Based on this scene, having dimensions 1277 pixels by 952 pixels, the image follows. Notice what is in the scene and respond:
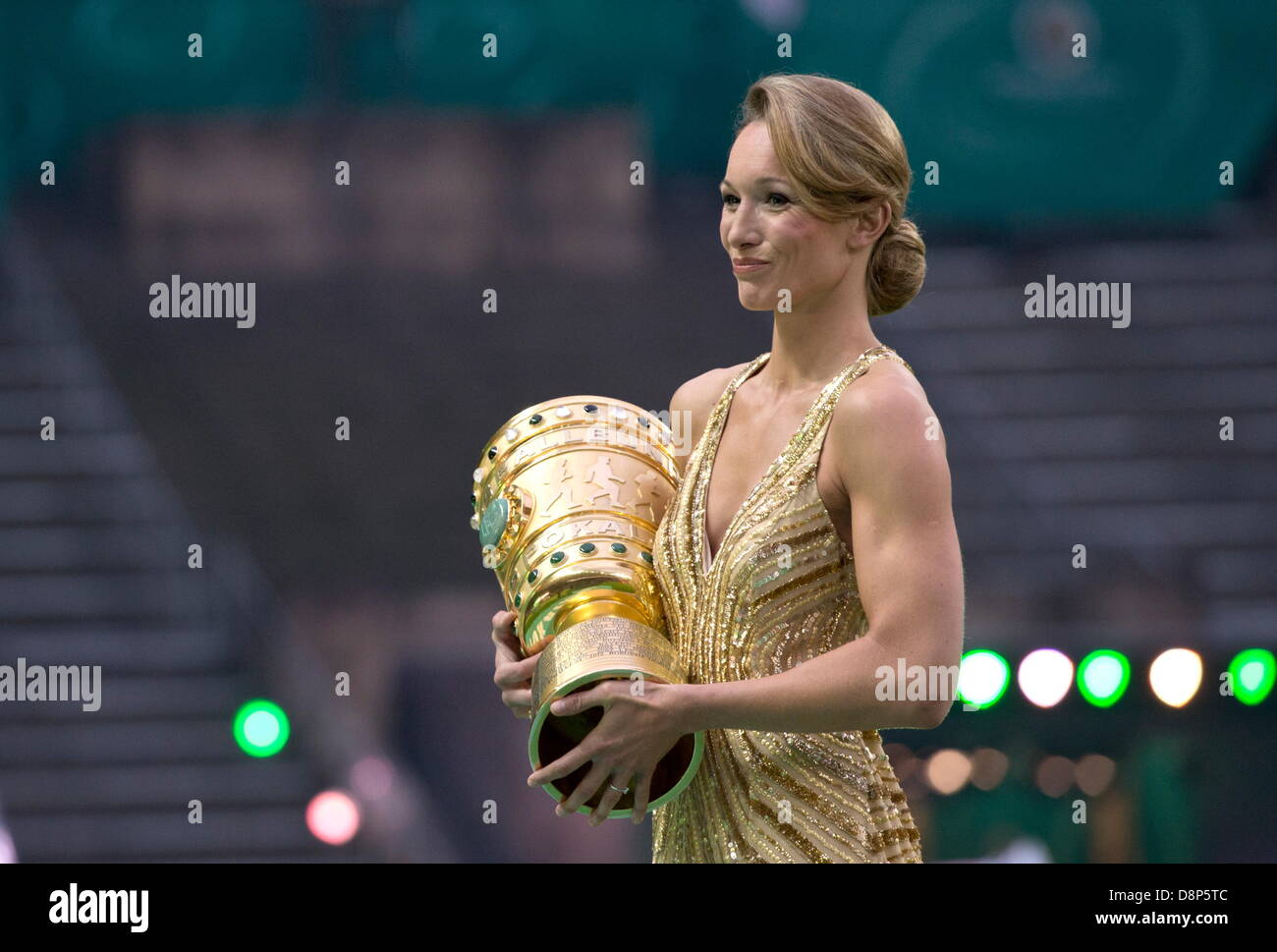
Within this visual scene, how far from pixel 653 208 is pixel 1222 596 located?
105 inches

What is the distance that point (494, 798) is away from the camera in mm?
5852

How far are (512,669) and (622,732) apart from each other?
0.80 ft

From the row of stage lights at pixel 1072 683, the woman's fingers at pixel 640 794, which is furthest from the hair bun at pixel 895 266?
the row of stage lights at pixel 1072 683

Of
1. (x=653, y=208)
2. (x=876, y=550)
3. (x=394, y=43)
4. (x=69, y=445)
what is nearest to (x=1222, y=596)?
(x=653, y=208)

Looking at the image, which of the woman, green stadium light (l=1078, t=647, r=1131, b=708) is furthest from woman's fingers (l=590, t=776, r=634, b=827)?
green stadium light (l=1078, t=647, r=1131, b=708)

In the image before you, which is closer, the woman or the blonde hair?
the woman

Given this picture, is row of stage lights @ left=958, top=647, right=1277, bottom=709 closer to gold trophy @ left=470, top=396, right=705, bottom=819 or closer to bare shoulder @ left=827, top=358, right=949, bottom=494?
gold trophy @ left=470, top=396, right=705, bottom=819

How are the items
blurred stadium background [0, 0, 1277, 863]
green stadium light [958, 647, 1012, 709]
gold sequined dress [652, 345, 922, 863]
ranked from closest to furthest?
gold sequined dress [652, 345, 922, 863] < green stadium light [958, 647, 1012, 709] < blurred stadium background [0, 0, 1277, 863]

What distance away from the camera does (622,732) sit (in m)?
2.03

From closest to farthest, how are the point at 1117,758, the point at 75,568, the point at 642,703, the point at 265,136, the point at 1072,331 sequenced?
the point at 642,703 < the point at 1117,758 < the point at 265,136 < the point at 75,568 < the point at 1072,331

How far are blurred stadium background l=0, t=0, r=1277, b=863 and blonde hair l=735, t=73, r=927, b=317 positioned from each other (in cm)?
317

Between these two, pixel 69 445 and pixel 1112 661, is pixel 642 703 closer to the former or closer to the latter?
pixel 1112 661

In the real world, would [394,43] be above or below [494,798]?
above

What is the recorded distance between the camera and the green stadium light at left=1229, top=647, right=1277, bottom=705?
5461 mm
